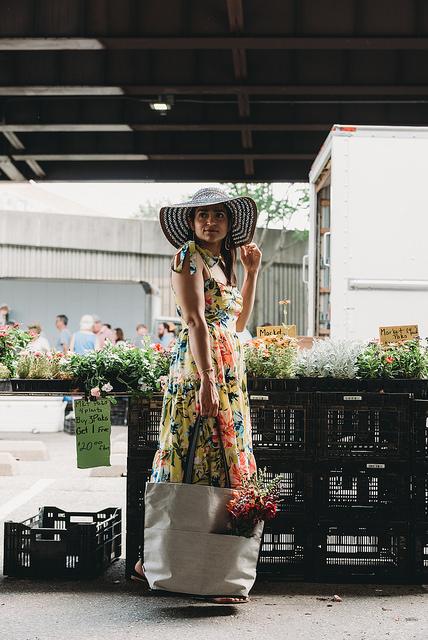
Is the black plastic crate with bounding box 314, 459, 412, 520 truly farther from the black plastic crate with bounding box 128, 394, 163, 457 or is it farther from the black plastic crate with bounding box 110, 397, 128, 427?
the black plastic crate with bounding box 110, 397, 128, 427

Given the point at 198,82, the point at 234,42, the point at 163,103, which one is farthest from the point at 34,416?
the point at 234,42

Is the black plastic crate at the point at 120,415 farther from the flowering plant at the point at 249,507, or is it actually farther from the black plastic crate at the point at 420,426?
the flowering plant at the point at 249,507

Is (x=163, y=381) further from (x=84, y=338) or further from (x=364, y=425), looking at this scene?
(x=84, y=338)

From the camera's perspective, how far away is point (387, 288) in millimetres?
9320

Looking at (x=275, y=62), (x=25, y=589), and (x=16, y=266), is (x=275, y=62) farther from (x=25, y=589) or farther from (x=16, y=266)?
(x=16, y=266)

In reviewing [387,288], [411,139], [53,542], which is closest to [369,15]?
[411,139]

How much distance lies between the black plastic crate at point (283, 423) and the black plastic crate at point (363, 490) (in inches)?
7.7

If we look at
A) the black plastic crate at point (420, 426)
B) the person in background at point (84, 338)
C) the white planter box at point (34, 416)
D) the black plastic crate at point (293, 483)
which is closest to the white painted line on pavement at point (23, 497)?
the black plastic crate at point (293, 483)

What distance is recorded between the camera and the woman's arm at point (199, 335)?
512cm

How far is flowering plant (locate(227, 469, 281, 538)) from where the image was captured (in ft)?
16.5

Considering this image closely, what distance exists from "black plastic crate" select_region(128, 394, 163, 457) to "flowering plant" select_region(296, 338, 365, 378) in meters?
0.92

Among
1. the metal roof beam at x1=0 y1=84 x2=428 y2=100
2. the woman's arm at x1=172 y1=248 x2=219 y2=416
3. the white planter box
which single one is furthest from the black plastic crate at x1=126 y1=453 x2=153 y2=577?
the white planter box

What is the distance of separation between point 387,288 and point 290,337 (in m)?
3.46

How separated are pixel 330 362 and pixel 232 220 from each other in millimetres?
1102
